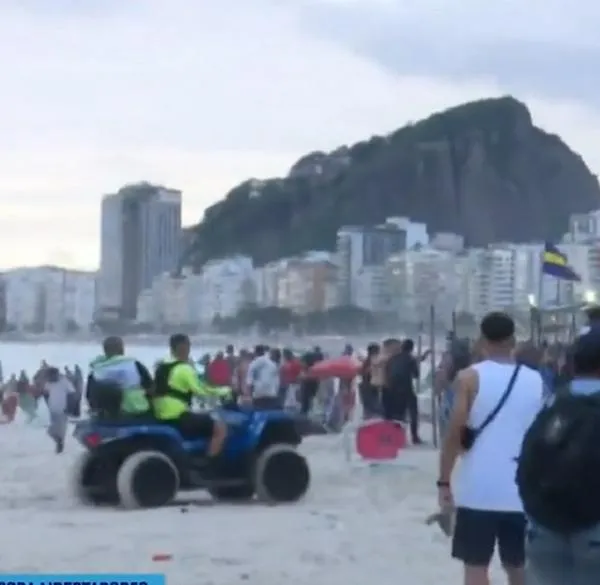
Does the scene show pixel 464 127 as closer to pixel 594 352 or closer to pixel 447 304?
pixel 447 304

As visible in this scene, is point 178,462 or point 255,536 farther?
point 178,462

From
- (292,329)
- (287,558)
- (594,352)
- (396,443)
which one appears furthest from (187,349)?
(292,329)

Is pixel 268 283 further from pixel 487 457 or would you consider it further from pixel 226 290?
pixel 487 457

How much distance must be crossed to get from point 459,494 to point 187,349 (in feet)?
18.4

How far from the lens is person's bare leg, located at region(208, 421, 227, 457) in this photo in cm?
1134

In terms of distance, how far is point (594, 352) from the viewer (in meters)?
4.45

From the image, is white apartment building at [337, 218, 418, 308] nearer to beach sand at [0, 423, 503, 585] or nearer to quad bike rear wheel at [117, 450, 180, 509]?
beach sand at [0, 423, 503, 585]

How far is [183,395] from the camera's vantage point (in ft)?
36.1

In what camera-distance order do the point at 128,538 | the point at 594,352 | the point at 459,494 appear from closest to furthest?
the point at 594,352
the point at 459,494
the point at 128,538

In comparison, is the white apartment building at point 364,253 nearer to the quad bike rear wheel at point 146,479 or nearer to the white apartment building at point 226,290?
the white apartment building at point 226,290

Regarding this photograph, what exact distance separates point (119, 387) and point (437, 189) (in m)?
168

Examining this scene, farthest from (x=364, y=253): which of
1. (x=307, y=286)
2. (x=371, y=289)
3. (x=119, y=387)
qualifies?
(x=119, y=387)

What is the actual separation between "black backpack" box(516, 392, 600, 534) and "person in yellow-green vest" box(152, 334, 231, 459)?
643 centimetres

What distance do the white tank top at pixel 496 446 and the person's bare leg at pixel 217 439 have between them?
20.0ft
